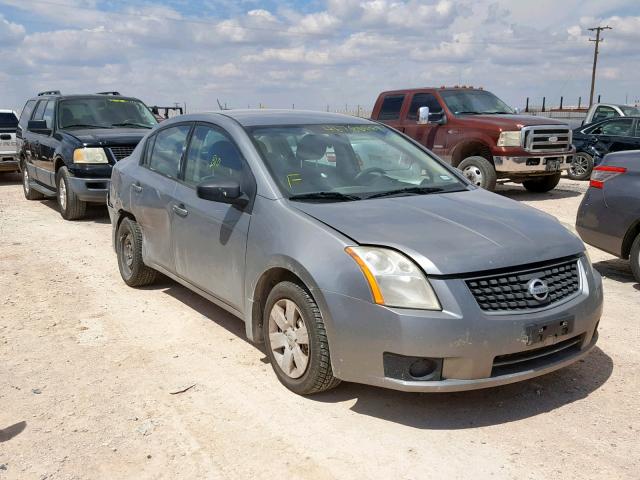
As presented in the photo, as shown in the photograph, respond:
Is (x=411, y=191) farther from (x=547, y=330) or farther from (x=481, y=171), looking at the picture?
(x=481, y=171)

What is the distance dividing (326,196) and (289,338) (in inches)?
37.3

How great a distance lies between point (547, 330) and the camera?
3.50 meters

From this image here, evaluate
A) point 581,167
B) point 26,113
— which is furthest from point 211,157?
point 581,167

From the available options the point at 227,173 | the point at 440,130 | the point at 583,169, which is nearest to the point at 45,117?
the point at 440,130

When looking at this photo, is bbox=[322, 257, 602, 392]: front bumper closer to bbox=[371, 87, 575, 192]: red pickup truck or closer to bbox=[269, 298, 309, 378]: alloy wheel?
bbox=[269, 298, 309, 378]: alloy wheel

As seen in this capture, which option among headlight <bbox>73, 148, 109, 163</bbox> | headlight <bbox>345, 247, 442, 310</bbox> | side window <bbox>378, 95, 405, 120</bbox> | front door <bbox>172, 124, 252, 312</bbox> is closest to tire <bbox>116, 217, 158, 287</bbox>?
front door <bbox>172, 124, 252, 312</bbox>

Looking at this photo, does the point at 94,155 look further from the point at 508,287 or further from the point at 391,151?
the point at 508,287

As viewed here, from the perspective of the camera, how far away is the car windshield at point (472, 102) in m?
12.7

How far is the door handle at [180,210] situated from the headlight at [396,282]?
190cm

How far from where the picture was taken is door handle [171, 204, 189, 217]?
495 centimetres

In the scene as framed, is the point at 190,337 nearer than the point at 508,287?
No

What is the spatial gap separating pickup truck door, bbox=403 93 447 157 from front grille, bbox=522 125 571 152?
5.05 feet

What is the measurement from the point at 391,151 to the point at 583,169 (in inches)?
441

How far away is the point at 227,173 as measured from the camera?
4637 millimetres
